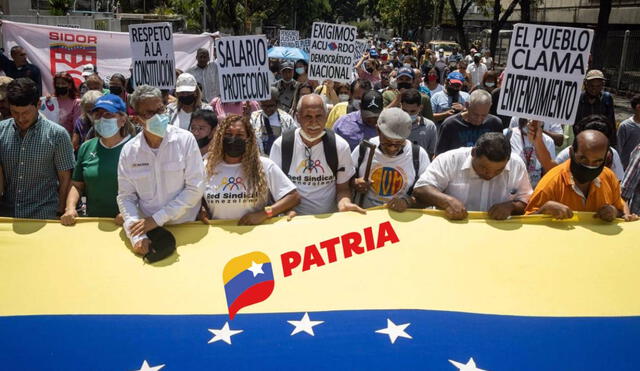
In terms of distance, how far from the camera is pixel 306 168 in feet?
13.6

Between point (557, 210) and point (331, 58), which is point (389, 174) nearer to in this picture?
point (557, 210)

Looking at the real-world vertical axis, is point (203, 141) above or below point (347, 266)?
above

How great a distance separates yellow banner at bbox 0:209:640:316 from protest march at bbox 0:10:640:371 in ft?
0.04

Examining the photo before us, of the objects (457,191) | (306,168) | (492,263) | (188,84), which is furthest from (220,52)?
(492,263)

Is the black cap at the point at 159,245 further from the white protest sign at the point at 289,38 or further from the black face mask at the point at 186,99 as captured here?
the white protest sign at the point at 289,38

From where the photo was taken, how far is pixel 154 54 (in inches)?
251

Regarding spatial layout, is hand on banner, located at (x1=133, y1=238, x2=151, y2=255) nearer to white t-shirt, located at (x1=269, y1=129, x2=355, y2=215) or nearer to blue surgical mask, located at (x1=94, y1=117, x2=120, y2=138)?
blue surgical mask, located at (x1=94, y1=117, x2=120, y2=138)

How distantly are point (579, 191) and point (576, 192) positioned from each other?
0.02 metres

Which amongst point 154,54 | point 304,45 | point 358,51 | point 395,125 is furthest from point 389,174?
point 304,45

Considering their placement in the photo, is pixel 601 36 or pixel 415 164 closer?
pixel 415 164

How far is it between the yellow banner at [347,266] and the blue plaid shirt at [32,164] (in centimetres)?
32

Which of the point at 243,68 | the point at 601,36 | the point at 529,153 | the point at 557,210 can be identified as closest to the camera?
the point at 557,210

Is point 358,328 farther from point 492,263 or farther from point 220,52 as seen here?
point 220,52

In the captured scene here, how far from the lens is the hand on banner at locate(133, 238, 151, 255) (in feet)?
11.6
